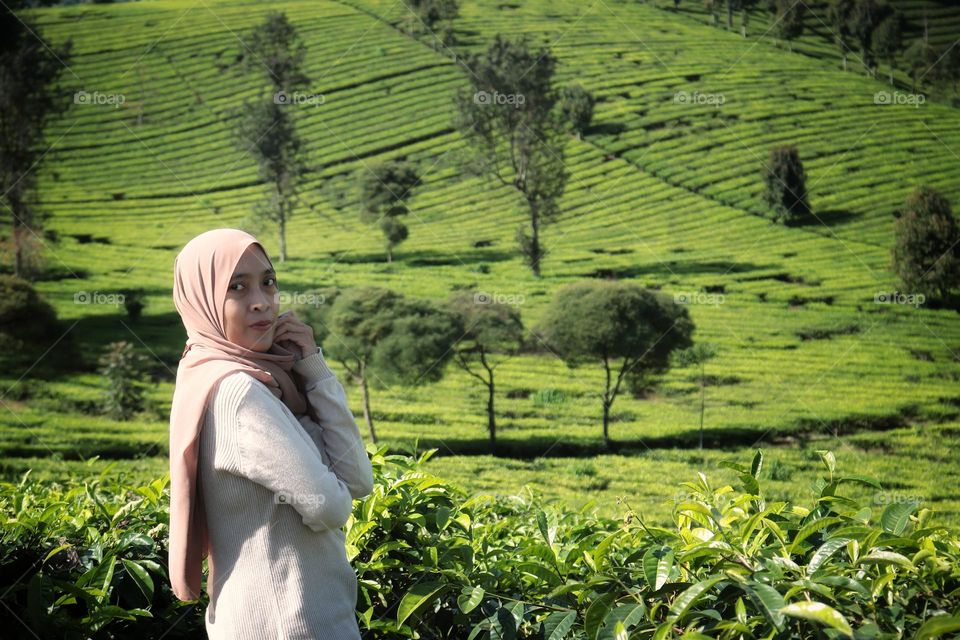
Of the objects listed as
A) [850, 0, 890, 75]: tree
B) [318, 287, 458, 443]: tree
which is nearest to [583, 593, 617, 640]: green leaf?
[318, 287, 458, 443]: tree

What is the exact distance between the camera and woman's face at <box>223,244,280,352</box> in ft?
6.91

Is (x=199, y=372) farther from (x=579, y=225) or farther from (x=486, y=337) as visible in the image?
(x=579, y=225)

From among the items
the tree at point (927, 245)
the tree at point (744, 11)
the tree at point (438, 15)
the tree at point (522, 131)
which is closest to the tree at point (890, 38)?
the tree at point (744, 11)

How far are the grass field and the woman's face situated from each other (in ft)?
24.6

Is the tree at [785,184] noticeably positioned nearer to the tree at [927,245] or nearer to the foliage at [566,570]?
the tree at [927,245]

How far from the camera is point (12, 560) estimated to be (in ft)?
9.37

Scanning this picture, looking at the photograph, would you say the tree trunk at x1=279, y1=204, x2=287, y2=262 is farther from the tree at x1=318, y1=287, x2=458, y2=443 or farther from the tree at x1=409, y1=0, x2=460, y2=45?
the tree at x1=409, y1=0, x2=460, y2=45

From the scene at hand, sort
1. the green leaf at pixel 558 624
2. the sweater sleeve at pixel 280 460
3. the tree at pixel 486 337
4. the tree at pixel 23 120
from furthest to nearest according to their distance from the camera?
the tree at pixel 23 120 < the tree at pixel 486 337 < the green leaf at pixel 558 624 < the sweater sleeve at pixel 280 460

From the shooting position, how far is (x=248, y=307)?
2113 millimetres

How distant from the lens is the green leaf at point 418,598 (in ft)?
7.64

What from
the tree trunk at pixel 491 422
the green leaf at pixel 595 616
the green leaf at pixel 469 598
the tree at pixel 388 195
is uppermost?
the tree at pixel 388 195

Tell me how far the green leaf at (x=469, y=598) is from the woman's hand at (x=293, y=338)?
819 millimetres

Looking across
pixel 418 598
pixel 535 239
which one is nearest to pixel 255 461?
pixel 418 598

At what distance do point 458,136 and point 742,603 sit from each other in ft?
33.0
